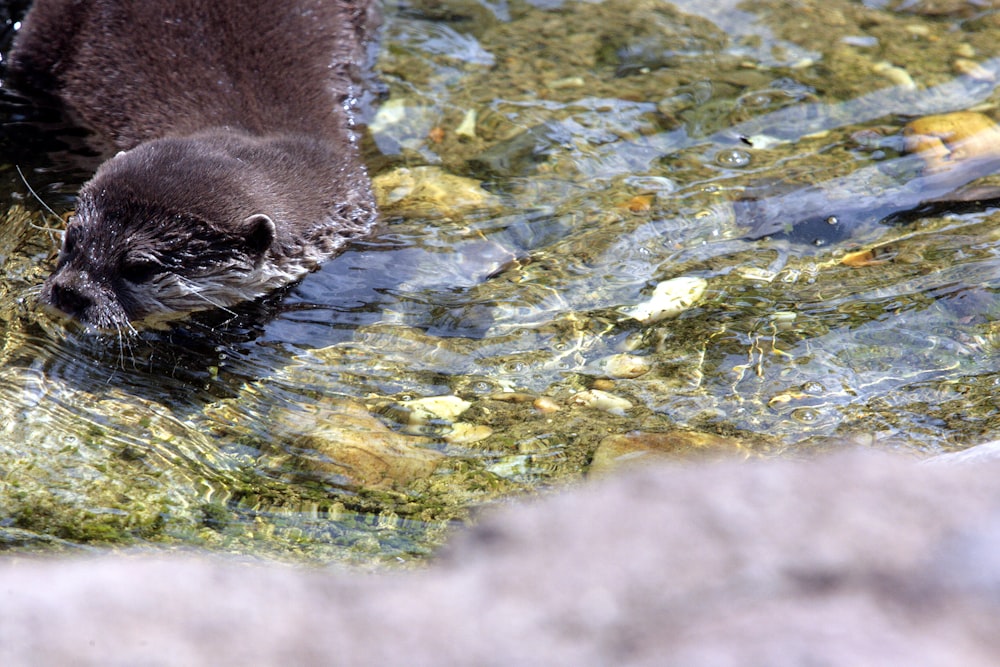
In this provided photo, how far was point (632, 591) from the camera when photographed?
1.17 meters

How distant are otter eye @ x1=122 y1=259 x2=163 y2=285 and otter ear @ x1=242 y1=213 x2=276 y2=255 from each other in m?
0.32

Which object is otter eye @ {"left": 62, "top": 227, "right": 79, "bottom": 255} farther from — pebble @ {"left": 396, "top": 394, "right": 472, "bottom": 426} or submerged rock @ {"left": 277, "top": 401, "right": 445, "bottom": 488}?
pebble @ {"left": 396, "top": 394, "right": 472, "bottom": 426}

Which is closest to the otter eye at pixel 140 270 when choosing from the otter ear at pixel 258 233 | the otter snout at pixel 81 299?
the otter snout at pixel 81 299

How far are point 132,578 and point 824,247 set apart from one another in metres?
2.96

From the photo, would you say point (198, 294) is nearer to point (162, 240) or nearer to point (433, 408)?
point (162, 240)

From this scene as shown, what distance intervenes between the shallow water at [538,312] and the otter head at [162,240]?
13 cm

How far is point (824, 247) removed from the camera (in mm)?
3656

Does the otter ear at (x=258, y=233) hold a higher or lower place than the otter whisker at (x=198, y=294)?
higher

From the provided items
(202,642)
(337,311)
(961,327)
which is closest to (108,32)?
(337,311)

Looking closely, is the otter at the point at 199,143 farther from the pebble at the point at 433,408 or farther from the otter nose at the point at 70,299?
the pebble at the point at 433,408

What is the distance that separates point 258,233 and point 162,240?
33 centimetres

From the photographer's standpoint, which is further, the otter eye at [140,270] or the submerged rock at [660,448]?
the otter eye at [140,270]

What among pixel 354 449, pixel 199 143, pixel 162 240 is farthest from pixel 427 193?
pixel 354 449

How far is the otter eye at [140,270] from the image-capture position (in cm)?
347
